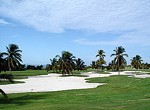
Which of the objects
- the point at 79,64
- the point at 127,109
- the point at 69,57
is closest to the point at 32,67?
the point at 79,64

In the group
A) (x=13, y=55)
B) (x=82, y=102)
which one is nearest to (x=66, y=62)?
(x=13, y=55)

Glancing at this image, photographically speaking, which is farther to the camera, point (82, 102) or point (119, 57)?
point (119, 57)

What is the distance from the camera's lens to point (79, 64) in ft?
267

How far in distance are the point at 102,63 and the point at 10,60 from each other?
181 ft

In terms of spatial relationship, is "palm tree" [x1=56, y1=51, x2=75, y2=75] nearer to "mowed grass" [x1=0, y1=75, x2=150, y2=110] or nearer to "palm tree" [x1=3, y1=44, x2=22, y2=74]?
"palm tree" [x1=3, y1=44, x2=22, y2=74]

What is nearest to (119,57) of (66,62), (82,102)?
(66,62)

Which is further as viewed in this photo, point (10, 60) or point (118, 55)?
point (118, 55)

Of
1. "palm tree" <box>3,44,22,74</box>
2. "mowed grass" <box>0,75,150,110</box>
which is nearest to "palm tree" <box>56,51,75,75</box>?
"palm tree" <box>3,44,22,74</box>

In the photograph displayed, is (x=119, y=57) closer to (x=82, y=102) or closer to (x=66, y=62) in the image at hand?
(x=66, y=62)

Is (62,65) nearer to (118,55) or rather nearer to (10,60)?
(10,60)

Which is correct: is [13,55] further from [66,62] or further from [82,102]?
[82,102]

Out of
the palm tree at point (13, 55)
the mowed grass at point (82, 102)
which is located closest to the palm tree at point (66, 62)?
the palm tree at point (13, 55)

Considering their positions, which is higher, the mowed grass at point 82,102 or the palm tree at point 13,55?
the palm tree at point 13,55

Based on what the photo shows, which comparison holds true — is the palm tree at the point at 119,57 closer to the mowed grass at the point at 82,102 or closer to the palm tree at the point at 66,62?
the palm tree at the point at 66,62
